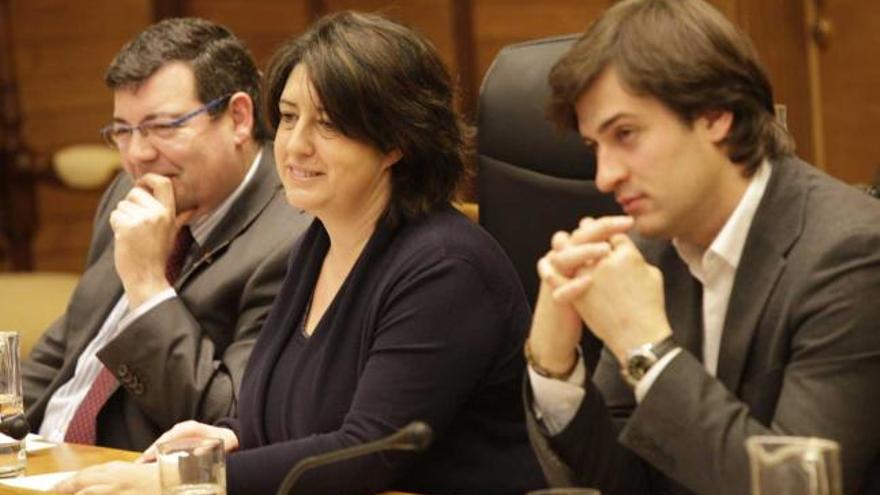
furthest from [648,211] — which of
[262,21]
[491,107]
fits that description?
[262,21]

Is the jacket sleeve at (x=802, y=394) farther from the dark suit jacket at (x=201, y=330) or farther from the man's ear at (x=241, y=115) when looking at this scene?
the man's ear at (x=241, y=115)

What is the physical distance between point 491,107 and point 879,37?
2.01 m

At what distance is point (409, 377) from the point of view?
2.28m

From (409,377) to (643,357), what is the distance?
1.45 ft

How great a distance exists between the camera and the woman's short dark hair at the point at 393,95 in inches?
96.2

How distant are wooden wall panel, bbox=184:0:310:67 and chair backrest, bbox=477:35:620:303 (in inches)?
111

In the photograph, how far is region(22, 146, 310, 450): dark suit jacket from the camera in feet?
9.21

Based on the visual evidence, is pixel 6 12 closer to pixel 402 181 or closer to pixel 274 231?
pixel 274 231

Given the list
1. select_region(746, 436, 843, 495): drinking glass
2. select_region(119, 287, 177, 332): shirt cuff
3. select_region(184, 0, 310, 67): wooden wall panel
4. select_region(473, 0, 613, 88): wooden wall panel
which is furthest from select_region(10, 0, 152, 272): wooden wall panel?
select_region(746, 436, 843, 495): drinking glass

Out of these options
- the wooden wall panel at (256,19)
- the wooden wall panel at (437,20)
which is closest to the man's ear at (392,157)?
the wooden wall panel at (437,20)

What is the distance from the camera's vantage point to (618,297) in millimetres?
1968

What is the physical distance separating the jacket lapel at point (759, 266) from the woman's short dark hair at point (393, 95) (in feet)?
2.01

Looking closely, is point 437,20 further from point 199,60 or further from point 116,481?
point 116,481

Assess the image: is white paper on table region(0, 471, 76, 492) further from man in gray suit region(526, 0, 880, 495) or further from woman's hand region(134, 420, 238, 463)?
man in gray suit region(526, 0, 880, 495)
